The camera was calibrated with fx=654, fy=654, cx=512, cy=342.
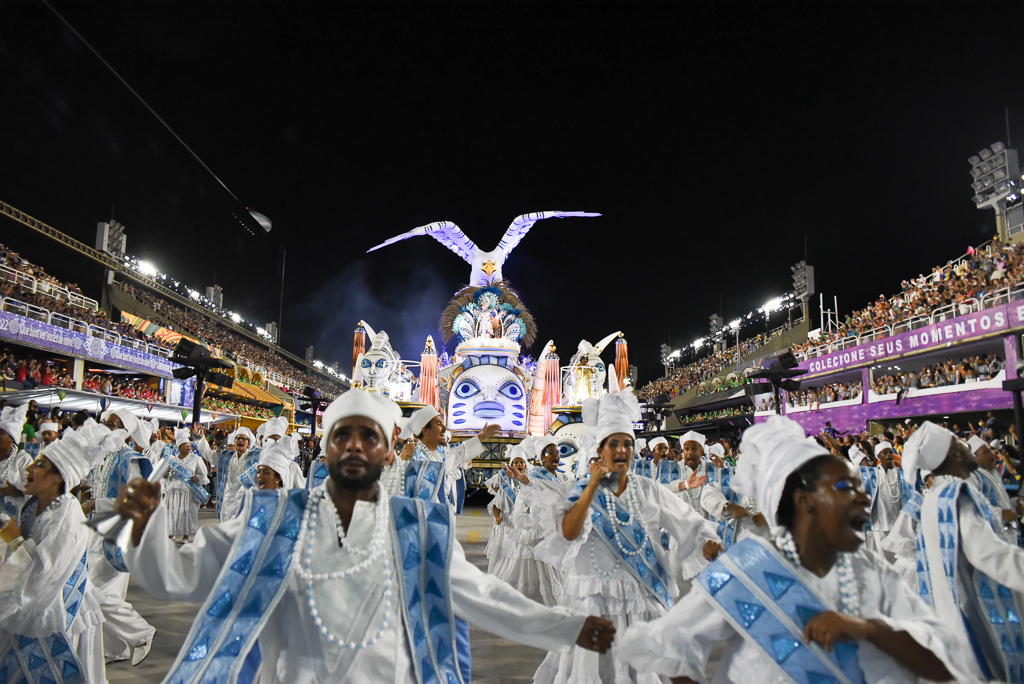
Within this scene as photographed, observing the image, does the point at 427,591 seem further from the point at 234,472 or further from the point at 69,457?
the point at 234,472

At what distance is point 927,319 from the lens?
17.9 metres

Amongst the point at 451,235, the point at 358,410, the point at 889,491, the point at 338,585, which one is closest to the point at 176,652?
the point at 338,585

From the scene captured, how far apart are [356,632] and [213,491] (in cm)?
1875

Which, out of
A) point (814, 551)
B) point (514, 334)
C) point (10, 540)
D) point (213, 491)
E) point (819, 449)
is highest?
point (514, 334)

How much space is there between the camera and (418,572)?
234 cm

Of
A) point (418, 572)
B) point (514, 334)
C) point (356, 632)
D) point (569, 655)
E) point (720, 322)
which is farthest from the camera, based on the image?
point (720, 322)

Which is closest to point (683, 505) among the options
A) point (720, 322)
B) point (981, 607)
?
point (981, 607)

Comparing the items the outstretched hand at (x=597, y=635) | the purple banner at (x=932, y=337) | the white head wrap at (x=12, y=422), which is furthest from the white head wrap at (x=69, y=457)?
the purple banner at (x=932, y=337)

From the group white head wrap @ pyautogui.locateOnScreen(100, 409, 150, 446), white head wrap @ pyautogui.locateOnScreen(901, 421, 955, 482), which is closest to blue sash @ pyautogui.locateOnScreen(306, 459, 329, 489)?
white head wrap @ pyautogui.locateOnScreen(100, 409, 150, 446)

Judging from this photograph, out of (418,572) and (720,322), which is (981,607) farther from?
(720,322)

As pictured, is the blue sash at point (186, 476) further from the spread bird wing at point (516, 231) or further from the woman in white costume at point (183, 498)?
the spread bird wing at point (516, 231)

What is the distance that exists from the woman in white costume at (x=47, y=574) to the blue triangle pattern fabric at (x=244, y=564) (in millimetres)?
2018

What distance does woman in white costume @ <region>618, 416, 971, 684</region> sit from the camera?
184 centimetres

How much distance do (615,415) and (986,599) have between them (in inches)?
85.9
